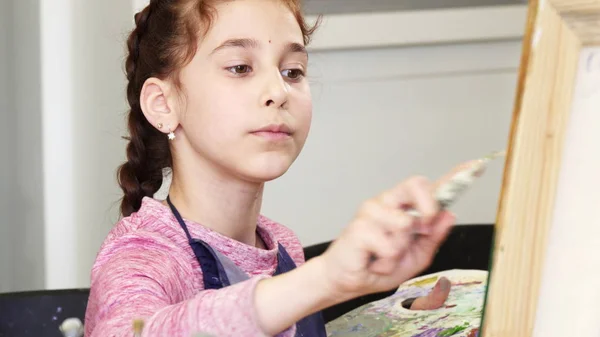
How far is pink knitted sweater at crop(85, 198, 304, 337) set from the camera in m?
0.64

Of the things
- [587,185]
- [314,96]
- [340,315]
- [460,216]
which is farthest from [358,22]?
[587,185]

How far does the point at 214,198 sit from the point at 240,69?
0.47 ft

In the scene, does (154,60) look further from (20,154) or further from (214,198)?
(20,154)

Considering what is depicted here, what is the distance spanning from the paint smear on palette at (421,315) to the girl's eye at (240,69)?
1.23ft

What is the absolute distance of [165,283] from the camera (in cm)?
81

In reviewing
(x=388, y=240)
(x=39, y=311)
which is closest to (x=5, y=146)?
(x=39, y=311)

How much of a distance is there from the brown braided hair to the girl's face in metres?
0.02

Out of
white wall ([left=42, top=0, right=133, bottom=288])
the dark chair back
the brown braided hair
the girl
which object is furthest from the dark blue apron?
white wall ([left=42, top=0, right=133, bottom=288])

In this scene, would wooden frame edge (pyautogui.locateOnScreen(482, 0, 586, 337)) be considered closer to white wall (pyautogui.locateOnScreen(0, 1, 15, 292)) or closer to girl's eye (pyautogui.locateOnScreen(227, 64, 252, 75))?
girl's eye (pyautogui.locateOnScreen(227, 64, 252, 75))

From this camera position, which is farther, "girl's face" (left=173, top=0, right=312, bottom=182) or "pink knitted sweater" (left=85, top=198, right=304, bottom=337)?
"girl's face" (left=173, top=0, right=312, bottom=182)

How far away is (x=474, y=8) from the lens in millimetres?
1924

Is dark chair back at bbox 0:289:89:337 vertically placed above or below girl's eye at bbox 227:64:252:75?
below

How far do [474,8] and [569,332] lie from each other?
4.73 feet

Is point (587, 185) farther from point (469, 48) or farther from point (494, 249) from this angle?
point (469, 48)
